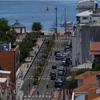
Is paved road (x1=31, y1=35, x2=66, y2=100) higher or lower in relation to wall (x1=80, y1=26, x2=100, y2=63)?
lower

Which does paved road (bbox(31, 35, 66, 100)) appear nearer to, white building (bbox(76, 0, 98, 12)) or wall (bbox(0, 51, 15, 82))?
wall (bbox(0, 51, 15, 82))

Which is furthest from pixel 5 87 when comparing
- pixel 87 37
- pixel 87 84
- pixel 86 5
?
pixel 86 5

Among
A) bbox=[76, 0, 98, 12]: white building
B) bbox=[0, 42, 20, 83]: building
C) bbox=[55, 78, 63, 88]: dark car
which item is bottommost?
bbox=[55, 78, 63, 88]: dark car

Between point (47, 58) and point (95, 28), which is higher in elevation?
point (95, 28)

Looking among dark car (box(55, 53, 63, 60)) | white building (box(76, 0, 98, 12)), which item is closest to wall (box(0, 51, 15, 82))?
dark car (box(55, 53, 63, 60))

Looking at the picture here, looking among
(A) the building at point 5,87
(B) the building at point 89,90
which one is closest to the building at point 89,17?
(A) the building at point 5,87

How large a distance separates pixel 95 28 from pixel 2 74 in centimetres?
1011

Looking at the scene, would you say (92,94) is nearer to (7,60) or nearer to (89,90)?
(89,90)

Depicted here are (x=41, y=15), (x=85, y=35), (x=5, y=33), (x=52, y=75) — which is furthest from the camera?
(x=41, y=15)

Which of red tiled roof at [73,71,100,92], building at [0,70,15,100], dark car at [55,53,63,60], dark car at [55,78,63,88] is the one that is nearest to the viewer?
red tiled roof at [73,71,100,92]

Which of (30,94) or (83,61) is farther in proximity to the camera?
(83,61)

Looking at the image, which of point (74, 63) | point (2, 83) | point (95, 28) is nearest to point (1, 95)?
point (2, 83)

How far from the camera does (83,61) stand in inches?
1251

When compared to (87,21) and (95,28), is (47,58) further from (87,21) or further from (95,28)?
(95,28)
